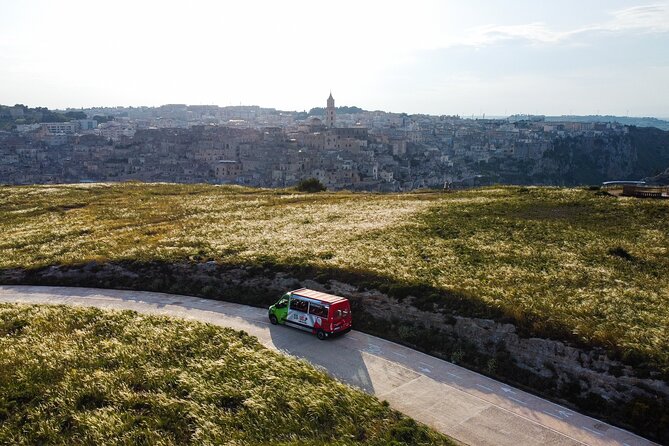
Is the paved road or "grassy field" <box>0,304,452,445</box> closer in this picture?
"grassy field" <box>0,304,452,445</box>

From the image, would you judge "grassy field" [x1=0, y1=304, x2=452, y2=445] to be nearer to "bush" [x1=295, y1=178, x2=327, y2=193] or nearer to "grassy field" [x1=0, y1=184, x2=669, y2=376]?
"grassy field" [x1=0, y1=184, x2=669, y2=376]

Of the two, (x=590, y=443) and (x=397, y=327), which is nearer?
(x=590, y=443)

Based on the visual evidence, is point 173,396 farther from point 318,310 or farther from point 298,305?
point 298,305

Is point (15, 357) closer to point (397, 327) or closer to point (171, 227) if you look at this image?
point (397, 327)

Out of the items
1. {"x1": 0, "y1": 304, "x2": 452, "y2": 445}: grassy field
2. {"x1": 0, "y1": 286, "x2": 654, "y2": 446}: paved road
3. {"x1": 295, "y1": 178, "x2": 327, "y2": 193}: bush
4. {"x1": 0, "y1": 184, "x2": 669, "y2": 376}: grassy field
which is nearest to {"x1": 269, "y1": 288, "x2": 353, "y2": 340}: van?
{"x1": 0, "y1": 286, "x2": 654, "y2": 446}: paved road

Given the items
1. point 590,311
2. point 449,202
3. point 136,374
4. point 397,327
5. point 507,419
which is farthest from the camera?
point 449,202

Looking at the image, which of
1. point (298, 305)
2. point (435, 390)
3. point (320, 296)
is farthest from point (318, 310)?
point (435, 390)

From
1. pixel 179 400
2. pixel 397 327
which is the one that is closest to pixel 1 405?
pixel 179 400
